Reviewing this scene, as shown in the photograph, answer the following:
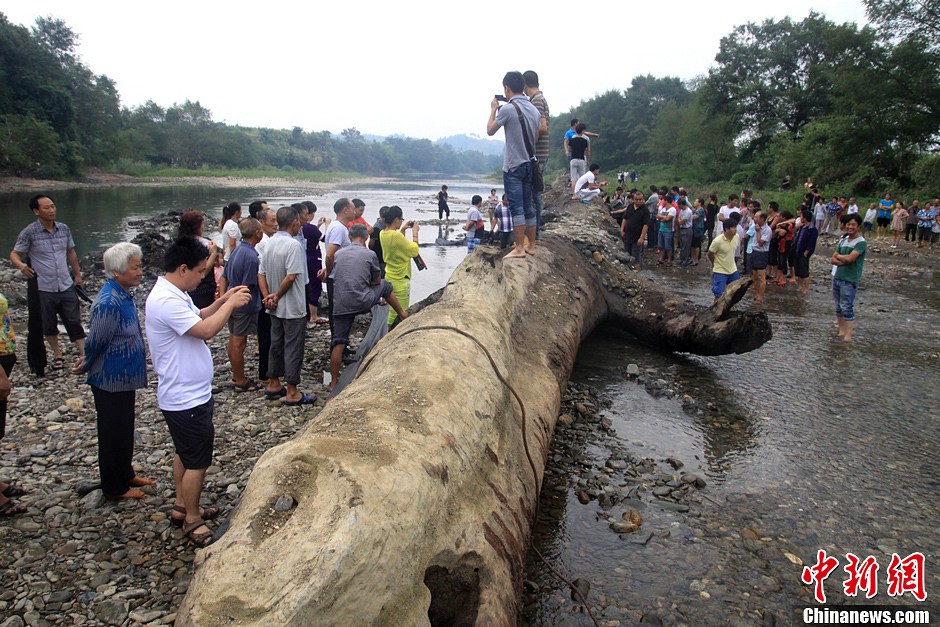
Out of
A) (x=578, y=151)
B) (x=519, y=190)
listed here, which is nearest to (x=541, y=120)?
(x=519, y=190)

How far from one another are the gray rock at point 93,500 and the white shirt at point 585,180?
12.4 metres

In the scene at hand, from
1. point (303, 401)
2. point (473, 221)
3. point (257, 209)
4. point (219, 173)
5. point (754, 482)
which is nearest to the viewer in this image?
point (754, 482)

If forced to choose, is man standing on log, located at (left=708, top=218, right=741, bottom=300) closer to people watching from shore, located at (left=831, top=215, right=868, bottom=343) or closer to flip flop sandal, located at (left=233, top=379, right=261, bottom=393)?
people watching from shore, located at (left=831, top=215, right=868, bottom=343)

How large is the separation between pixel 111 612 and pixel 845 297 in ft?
31.1

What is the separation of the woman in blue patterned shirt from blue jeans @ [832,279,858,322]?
29.6ft

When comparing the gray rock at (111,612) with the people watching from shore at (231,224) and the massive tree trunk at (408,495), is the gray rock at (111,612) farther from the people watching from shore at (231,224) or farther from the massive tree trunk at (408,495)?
the people watching from shore at (231,224)

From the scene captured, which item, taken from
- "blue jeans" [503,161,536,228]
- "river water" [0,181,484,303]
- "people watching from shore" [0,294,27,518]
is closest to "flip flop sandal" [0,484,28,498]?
"people watching from shore" [0,294,27,518]

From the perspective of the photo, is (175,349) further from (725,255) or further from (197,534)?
(725,255)

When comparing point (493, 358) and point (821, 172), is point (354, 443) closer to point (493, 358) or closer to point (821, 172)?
point (493, 358)

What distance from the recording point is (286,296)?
612cm

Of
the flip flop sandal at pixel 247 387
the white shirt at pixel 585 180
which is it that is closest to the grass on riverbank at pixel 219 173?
the white shirt at pixel 585 180

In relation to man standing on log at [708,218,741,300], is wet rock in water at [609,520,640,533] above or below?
below

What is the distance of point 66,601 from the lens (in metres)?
3.26

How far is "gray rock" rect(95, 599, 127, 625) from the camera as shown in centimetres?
316
